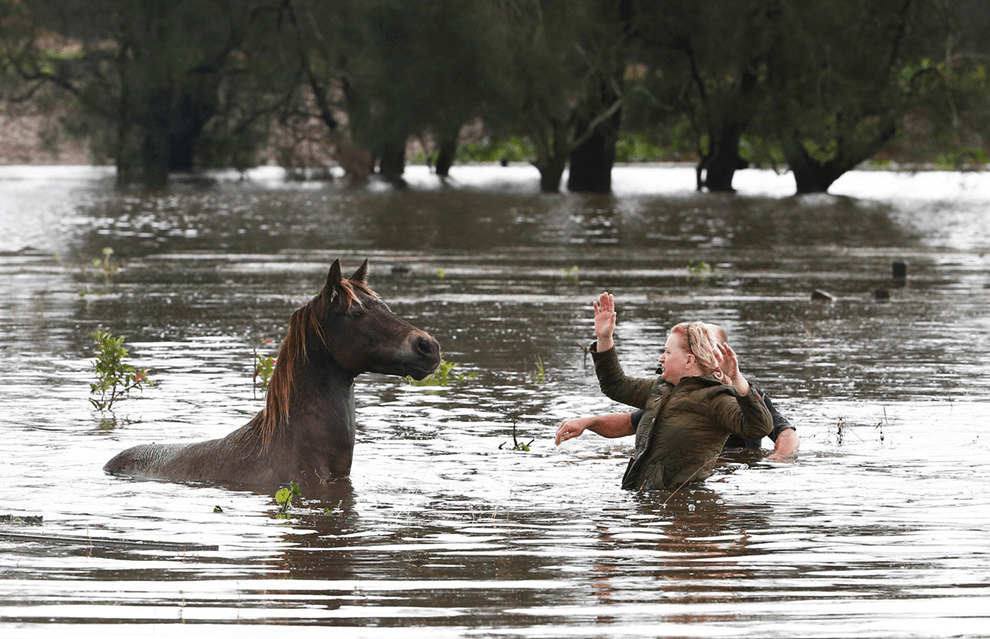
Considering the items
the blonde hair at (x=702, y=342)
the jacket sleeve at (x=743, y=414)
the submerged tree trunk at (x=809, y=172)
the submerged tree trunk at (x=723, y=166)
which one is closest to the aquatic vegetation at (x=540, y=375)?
the blonde hair at (x=702, y=342)

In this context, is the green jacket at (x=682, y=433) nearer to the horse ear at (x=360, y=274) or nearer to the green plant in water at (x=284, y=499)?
the horse ear at (x=360, y=274)

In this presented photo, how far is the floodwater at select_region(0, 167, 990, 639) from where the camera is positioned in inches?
220

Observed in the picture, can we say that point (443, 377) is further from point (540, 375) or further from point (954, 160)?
point (954, 160)

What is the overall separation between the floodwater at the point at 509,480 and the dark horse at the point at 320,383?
17cm

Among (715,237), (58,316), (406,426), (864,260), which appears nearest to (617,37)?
(715,237)

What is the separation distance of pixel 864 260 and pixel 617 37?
2863cm

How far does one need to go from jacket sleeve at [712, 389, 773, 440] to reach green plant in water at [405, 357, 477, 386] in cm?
362

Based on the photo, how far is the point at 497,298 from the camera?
61.6 feet

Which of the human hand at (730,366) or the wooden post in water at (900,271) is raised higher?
the human hand at (730,366)

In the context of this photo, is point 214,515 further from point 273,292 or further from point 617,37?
point 617,37

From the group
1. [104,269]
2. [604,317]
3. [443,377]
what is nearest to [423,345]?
[604,317]

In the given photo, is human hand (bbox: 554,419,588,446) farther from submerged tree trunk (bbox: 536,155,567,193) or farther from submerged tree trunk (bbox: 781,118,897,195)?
submerged tree trunk (bbox: 536,155,567,193)

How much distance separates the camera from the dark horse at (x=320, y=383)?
25.0 feet

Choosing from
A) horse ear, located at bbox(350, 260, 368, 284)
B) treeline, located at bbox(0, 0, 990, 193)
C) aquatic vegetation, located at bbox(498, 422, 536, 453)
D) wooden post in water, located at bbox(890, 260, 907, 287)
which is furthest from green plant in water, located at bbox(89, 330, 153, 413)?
treeline, located at bbox(0, 0, 990, 193)
